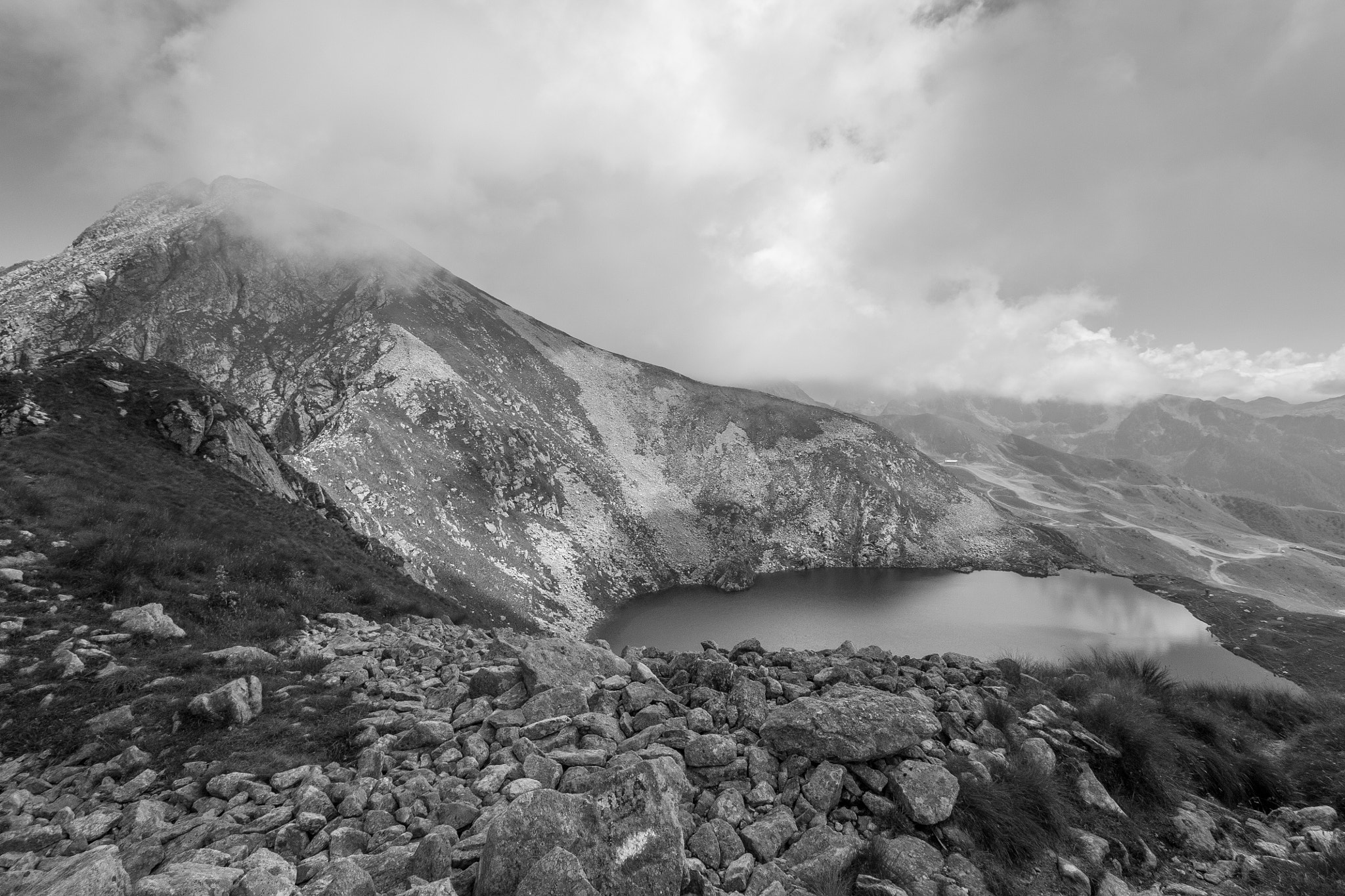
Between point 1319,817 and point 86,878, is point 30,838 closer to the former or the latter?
point 86,878

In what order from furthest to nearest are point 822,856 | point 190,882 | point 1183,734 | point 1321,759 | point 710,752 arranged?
point 1321,759 < point 1183,734 < point 710,752 < point 822,856 < point 190,882

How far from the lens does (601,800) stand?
19.0 feet

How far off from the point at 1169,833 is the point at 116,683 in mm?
16600

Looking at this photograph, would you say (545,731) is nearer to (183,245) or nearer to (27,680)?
(27,680)

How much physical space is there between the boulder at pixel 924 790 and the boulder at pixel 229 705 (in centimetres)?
988

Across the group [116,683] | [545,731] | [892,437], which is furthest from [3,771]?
[892,437]

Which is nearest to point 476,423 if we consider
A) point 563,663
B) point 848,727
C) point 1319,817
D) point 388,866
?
point 563,663

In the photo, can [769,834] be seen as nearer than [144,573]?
Yes

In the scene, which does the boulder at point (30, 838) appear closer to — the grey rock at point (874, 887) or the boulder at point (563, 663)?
the boulder at point (563, 663)

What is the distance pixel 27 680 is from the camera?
798cm

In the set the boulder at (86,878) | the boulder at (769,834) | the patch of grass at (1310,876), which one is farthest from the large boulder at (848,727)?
the boulder at (86,878)

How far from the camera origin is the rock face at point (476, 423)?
65.8 meters

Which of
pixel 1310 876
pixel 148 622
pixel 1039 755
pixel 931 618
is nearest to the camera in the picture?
pixel 1310 876

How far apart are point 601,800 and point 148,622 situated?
34.9ft
